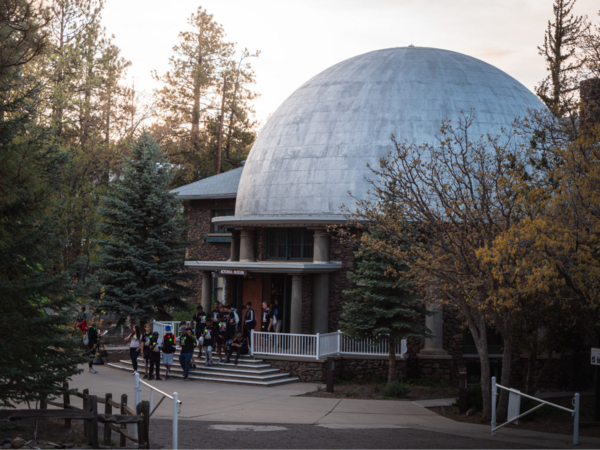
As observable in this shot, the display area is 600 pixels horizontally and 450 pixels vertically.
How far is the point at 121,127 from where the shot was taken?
4734cm

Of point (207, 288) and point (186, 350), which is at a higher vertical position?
point (207, 288)

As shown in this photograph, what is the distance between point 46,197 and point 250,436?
579 centimetres

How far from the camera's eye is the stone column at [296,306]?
76.8ft

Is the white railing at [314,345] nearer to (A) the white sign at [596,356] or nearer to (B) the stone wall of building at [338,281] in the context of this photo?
(B) the stone wall of building at [338,281]

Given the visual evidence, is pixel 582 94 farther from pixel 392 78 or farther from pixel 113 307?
pixel 113 307

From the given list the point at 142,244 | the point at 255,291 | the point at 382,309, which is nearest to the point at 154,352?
the point at 255,291

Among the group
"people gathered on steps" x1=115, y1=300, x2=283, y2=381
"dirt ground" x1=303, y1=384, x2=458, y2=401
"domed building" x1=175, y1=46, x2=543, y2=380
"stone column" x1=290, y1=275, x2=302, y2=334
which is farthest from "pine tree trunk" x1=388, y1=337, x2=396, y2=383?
"people gathered on steps" x1=115, y1=300, x2=283, y2=381

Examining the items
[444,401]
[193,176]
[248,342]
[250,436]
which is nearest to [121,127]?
[193,176]

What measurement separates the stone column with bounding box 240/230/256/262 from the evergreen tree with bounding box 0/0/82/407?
14.1 meters

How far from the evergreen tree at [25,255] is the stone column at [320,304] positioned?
12986 mm

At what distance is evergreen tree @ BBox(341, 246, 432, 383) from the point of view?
1997 cm

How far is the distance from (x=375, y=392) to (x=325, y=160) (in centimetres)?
965

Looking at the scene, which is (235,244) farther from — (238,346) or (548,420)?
(548,420)

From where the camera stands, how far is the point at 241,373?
68.5 ft
